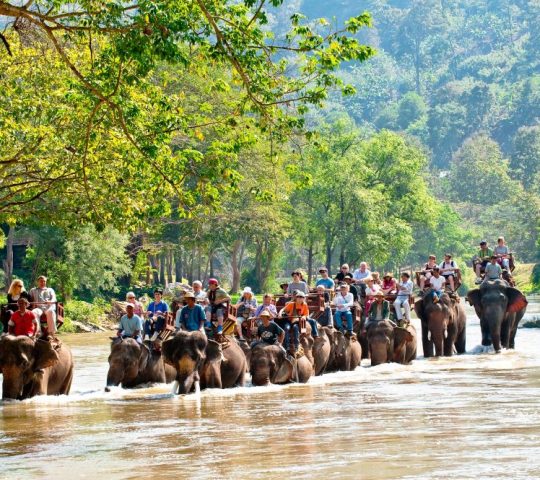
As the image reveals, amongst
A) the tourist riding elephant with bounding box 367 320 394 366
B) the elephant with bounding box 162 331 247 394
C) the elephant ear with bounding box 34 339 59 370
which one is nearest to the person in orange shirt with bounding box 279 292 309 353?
the elephant with bounding box 162 331 247 394

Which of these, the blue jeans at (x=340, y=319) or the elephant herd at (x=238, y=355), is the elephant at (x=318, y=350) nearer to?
the elephant herd at (x=238, y=355)

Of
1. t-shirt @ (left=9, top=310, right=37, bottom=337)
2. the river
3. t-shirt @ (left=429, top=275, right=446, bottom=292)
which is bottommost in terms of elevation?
the river

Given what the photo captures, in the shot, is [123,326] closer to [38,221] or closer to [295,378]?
[295,378]

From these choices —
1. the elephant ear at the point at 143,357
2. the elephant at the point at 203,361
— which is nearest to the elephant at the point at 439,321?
the elephant at the point at 203,361

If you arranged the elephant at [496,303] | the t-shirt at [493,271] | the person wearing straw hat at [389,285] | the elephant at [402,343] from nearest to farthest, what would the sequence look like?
the elephant at [402,343]
the person wearing straw hat at [389,285]
the elephant at [496,303]
the t-shirt at [493,271]

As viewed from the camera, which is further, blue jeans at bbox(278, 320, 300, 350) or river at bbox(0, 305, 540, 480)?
blue jeans at bbox(278, 320, 300, 350)

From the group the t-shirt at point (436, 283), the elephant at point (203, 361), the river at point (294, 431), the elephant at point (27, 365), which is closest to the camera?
the river at point (294, 431)

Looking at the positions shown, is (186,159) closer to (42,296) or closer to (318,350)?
(42,296)

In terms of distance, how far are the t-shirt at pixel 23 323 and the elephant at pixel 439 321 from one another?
12649mm

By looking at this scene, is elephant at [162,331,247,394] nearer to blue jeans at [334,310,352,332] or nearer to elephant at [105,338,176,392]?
elephant at [105,338,176,392]

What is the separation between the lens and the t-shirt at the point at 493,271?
34.1 metres

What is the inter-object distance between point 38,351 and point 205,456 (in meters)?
7.30

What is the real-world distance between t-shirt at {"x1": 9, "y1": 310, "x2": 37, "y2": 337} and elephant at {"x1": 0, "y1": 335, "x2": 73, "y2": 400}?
9.5 inches

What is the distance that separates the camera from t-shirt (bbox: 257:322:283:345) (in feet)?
82.3
